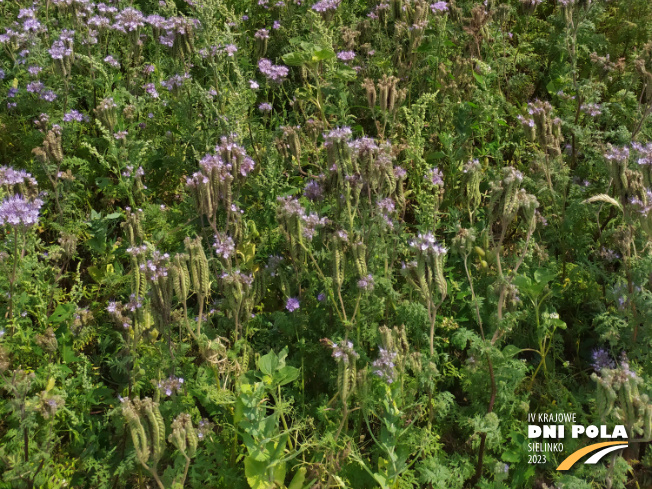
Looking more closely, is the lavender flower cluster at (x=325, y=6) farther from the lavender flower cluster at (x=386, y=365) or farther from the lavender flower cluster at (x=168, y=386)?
the lavender flower cluster at (x=168, y=386)

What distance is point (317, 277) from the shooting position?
355 cm

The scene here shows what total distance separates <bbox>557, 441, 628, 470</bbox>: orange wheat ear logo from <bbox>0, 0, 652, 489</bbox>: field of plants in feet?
0.19

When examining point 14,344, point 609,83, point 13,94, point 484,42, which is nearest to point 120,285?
point 14,344

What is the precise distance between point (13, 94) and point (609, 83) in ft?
17.9

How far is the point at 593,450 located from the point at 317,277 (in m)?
1.78

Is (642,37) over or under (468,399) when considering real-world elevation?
over

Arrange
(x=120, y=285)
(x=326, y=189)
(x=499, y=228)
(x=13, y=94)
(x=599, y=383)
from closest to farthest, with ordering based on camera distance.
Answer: (x=599, y=383), (x=326, y=189), (x=120, y=285), (x=499, y=228), (x=13, y=94)

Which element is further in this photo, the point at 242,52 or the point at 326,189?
the point at 242,52

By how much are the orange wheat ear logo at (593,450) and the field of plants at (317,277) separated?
59 mm

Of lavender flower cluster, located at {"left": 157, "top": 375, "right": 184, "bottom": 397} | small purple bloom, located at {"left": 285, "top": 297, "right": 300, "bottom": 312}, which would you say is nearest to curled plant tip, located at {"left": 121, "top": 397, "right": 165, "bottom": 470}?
lavender flower cluster, located at {"left": 157, "top": 375, "right": 184, "bottom": 397}

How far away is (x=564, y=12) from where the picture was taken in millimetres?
4742

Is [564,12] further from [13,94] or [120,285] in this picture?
[13,94]

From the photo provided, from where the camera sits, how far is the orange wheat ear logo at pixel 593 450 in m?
3.04

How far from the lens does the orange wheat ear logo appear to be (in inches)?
120
